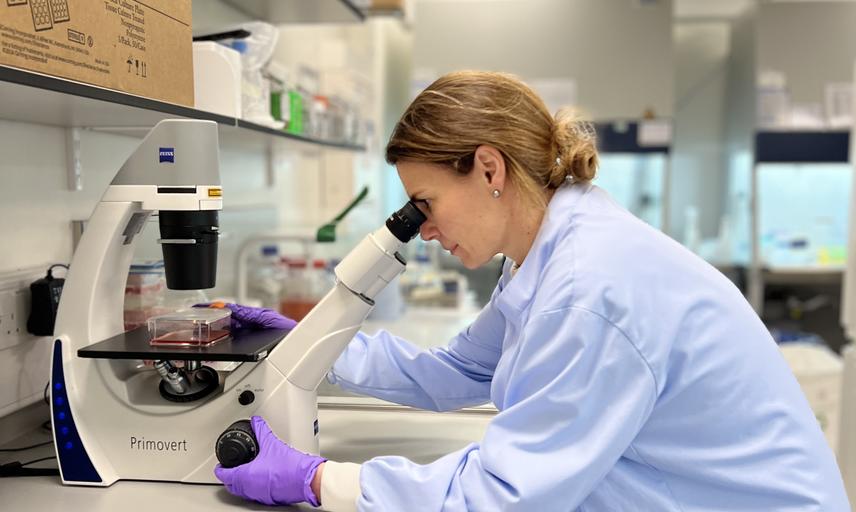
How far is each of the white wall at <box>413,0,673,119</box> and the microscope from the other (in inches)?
114

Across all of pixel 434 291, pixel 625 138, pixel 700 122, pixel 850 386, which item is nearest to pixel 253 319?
pixel 434 291

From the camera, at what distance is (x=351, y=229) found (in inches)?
152

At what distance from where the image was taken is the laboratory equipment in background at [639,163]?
3.85 m

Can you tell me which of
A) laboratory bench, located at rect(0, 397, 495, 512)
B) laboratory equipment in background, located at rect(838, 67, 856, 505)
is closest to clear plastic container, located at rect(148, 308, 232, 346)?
laboratory bench, located at rect(0, 397, 495, 512)

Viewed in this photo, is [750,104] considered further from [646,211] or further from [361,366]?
[361,366]

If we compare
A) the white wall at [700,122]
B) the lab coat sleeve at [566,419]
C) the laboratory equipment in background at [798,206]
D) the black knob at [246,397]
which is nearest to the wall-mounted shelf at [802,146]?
the laboratory equipment in background at [798,206]

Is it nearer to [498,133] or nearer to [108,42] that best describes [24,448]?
[108,42]

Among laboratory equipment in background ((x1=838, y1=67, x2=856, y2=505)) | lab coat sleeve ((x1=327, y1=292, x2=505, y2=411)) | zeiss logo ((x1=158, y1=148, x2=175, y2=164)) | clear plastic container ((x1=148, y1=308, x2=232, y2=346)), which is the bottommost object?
laboratory equipment in background ((x1=838, y1=67, x2=856, y2=505))

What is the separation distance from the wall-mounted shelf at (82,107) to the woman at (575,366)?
455 millimetres

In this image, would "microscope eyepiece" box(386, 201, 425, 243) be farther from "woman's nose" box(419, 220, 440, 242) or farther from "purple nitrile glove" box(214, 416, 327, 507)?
"purple nitrile glove" box(214, 416, 327, 507)

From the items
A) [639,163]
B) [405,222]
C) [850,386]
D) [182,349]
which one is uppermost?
[639,163]

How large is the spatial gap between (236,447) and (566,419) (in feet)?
1.73

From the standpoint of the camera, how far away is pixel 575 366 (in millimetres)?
920

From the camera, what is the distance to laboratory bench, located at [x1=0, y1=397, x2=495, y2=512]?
1127mm
